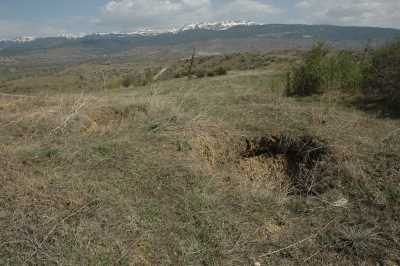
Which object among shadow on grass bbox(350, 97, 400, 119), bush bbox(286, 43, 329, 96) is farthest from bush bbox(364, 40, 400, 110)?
bush bbox(286, 43, 329, 96)

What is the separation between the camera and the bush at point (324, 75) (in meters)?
8.17

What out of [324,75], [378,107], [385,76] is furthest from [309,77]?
[378,107]

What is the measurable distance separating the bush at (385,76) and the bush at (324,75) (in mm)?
296

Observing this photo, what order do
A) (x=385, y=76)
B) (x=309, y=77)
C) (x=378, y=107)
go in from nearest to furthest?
(x=378, y=107) < (x=385, y=76) < (x=309, y=77)

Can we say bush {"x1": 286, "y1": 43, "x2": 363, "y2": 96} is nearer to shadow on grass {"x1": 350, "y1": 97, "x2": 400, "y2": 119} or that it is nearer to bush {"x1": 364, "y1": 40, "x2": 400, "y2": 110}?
bush {"x1": 364, "y1": 40, "x2": 400, "y2": 110}

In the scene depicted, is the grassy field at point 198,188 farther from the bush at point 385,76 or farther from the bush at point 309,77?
the bush at point 309,77

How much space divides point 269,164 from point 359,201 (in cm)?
162

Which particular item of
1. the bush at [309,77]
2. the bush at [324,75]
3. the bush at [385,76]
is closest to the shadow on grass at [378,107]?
the bush at [385,76]

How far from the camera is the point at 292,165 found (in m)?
4.90

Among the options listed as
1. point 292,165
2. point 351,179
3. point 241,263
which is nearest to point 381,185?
point 351,179

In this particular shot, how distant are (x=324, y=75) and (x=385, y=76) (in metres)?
1.41

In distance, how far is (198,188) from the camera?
3590 millimetres

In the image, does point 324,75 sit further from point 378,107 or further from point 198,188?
point 198,188

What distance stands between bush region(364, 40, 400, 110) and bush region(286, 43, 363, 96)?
30 cm
